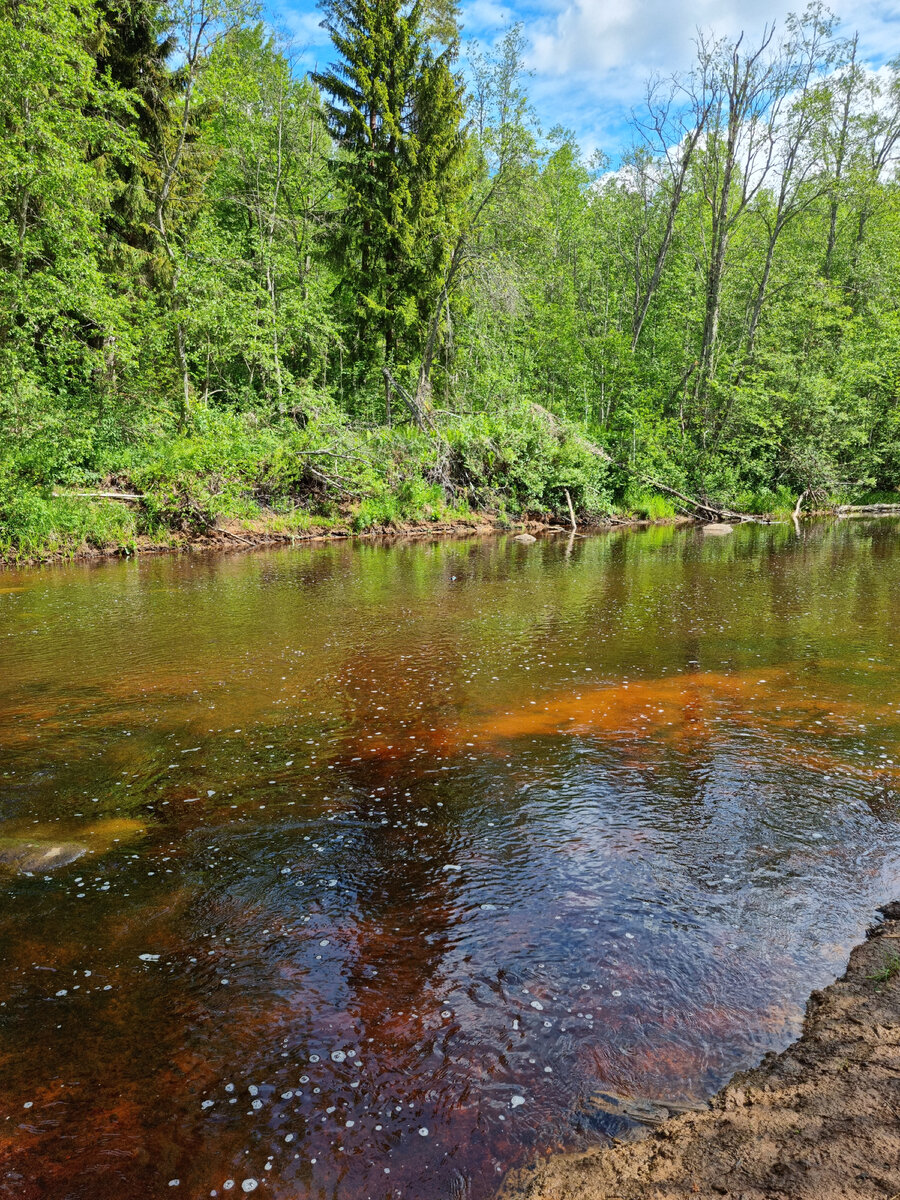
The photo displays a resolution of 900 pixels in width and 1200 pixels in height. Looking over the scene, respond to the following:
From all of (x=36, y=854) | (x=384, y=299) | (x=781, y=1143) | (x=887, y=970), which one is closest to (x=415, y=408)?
(x=384, y=299)

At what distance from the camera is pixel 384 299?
29.1m

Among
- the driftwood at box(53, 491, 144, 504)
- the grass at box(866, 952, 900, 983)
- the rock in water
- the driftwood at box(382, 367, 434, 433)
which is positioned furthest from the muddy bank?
the grass at box(866, 952, 900, 983)

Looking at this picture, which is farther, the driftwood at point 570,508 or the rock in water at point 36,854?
the driftwood at point 570,508

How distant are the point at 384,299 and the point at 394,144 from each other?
19.7 feet

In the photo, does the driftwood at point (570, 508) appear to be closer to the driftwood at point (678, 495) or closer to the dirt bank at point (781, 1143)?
the driftwood at point (678, 495)

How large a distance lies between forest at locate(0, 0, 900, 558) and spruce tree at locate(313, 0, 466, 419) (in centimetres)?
10

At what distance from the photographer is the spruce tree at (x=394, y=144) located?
1064 inches

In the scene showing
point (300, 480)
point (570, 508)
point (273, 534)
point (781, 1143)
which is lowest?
point (781, 1143)

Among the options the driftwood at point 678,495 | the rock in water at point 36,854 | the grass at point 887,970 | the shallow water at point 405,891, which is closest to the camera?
the shallow water at point 405,891

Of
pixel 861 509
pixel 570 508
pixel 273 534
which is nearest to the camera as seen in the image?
pixel 273 534

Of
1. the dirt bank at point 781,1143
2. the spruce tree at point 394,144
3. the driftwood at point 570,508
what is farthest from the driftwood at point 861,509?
the dirt bank at point 781,1143

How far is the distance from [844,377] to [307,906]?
122ft

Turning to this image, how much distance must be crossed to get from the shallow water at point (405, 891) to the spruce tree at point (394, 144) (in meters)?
23.5

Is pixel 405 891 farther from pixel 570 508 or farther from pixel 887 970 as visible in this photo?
pixel 570 508
